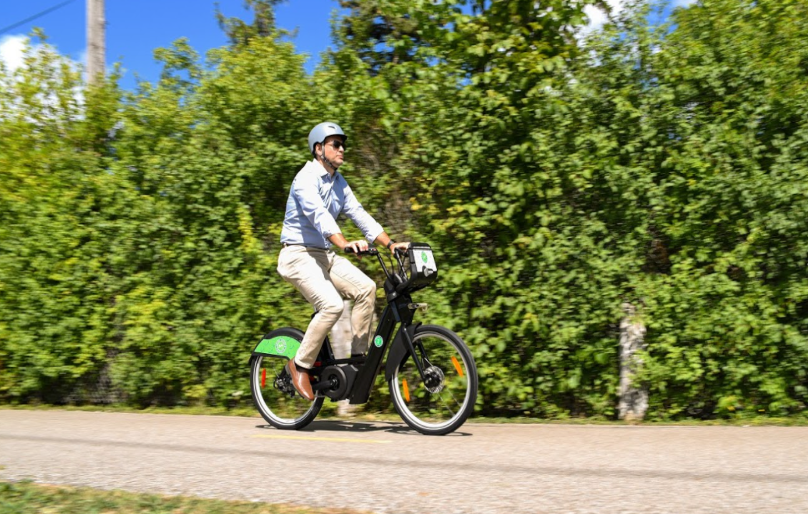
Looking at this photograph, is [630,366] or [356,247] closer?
[356,247]

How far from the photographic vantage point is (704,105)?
23.1ft

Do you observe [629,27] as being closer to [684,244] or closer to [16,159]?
[684,244]

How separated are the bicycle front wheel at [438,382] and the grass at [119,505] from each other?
2258mm

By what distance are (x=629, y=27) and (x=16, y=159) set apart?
6.95 metres

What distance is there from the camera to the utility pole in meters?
12.9

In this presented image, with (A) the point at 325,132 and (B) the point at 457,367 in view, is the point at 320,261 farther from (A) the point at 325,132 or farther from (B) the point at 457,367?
(B) the point at 457,367

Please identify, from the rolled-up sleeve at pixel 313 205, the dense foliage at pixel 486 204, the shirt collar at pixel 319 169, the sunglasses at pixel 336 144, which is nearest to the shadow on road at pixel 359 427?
the dense foliage at pixel 486 204

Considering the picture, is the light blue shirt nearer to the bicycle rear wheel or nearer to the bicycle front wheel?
the bicycle rear wheel

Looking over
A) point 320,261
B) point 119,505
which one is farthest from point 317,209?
point 119,505

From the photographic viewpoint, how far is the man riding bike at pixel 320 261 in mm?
6406

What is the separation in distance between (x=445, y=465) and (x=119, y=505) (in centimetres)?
183

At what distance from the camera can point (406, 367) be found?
6.30 m

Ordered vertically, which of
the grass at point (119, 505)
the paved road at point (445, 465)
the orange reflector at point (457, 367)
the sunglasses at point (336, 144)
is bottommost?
the grass at point (119, 505)

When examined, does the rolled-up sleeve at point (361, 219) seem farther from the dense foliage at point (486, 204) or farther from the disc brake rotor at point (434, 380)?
the disc brake rotor at point (434, 380)
